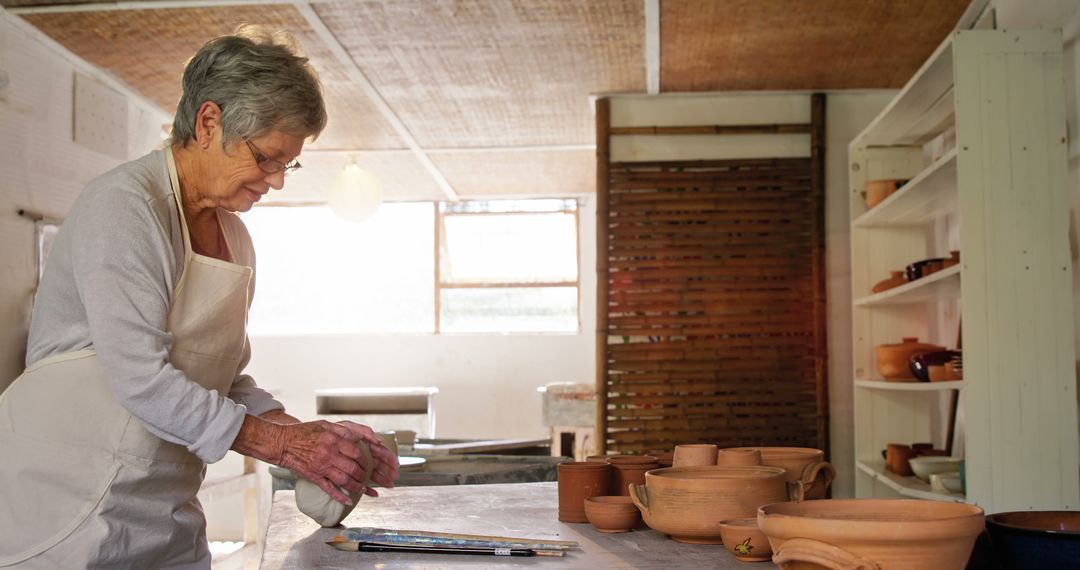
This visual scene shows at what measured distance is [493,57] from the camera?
4492mm

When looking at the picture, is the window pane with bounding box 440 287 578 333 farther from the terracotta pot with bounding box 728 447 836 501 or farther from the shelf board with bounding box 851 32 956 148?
the terracotta pot with bounding box 728 447 836 501

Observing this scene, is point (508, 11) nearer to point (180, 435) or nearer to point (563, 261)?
point (180, 435)

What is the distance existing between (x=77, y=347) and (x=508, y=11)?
2.54 m

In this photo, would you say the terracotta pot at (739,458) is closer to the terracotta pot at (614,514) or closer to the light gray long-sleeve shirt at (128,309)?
the terracotta pot at (614,514)

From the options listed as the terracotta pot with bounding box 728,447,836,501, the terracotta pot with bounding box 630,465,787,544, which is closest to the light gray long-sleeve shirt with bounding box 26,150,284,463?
the terracotta pot with bounding box 630,465,787,544

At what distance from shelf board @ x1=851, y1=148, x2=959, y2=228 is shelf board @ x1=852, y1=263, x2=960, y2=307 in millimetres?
322

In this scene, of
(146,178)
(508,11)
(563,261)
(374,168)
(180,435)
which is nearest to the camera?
(180,435)

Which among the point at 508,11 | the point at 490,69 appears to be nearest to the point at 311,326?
the point at 490,69

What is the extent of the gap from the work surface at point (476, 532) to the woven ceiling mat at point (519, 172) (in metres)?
4.23

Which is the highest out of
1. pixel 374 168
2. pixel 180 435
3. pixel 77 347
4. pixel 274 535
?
pixel 374 168

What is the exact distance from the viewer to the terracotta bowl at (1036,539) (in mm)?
1136

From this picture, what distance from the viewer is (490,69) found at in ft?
15.3

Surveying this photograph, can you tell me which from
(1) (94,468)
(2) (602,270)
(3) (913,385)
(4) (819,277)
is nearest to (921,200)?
(3) (913,385)

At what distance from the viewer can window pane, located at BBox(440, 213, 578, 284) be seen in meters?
8.73
